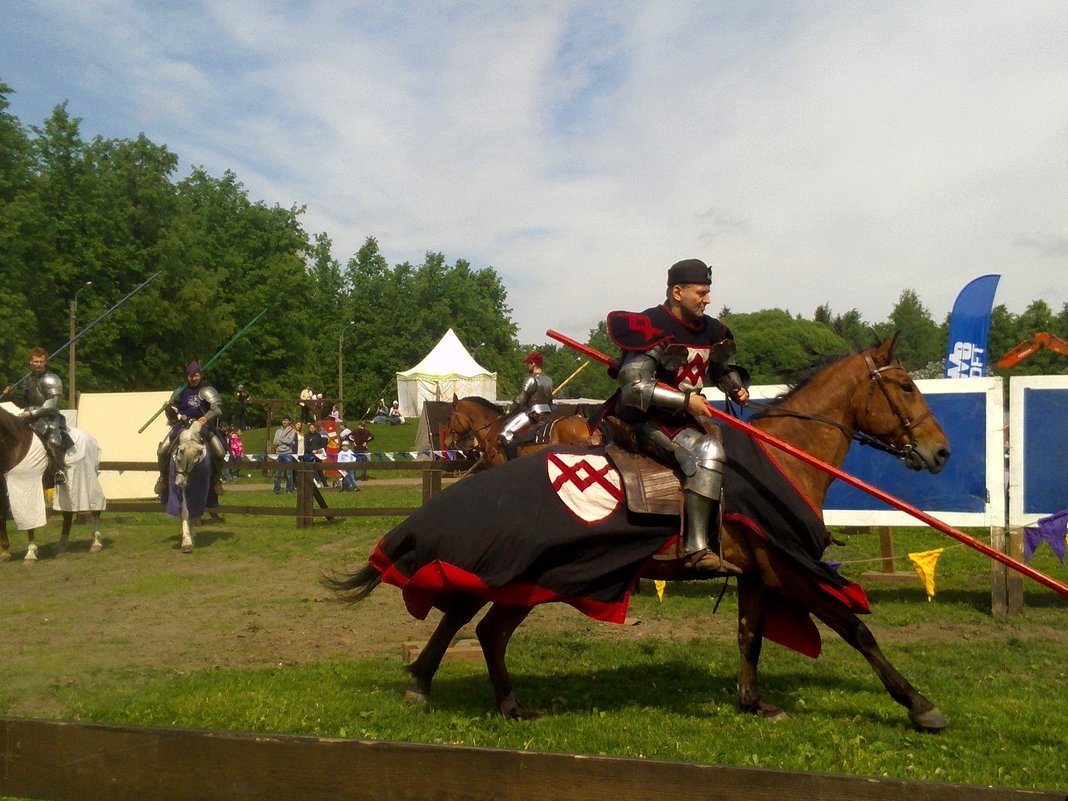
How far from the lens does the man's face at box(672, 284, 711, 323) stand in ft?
18.4

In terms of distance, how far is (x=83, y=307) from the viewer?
39500mm

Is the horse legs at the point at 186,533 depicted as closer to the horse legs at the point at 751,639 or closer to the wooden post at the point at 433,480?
the wooden post at the point at 433,480

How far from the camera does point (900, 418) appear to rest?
20.2 feet

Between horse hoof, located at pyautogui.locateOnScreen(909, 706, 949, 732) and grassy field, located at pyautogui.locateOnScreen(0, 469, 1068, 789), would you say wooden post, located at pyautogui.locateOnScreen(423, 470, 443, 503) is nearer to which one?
grassy field, located at pyautogui.locateOnScreen(0, 469, 1068, 789)

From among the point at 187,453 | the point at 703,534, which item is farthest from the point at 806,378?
the point at 187,453

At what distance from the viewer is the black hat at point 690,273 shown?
561 cm

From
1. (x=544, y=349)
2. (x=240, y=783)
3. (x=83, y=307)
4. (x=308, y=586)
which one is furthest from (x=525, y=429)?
(x=544, y=349)

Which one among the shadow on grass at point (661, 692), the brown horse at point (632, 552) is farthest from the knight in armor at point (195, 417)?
the brown horse at point (632, 552)

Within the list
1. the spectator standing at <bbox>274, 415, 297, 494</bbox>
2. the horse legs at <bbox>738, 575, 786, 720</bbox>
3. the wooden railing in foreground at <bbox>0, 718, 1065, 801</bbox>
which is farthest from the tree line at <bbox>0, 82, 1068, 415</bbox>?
the wooden railing in foreground at <bbox>0, 718, 1065, 801</bbox>

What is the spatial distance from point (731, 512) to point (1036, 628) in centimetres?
437

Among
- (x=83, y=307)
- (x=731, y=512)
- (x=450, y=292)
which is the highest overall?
(x=450, y=292)

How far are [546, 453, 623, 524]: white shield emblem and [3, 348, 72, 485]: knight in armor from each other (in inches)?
373

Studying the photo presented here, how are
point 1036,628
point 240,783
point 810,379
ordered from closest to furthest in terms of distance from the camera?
point 240,783 → point 810,379 → point 1036,628

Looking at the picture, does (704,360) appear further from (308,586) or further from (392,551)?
(308,586)
